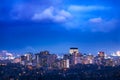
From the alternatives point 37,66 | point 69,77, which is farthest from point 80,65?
point 69,77

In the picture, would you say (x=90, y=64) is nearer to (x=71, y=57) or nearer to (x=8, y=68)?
(x=71, y=57)

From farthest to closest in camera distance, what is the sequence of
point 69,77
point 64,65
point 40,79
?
point 64,65 < point 69,77 < point 40,79

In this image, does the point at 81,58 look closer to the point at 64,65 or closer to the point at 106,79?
the point at 64,65

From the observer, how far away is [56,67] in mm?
144250

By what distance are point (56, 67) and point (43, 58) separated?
6.83 m

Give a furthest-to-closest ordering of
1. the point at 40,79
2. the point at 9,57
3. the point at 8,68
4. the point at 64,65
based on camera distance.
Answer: the point at 9,57, the point at 64,65, the point at 8,68, the point at 40,79

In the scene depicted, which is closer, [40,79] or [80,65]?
[40,79]

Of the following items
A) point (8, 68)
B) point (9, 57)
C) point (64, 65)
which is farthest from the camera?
point (9, 57)

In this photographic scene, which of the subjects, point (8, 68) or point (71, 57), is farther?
point (71, 57)

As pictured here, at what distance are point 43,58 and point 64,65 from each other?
28.7 ft

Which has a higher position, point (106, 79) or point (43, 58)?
point (43, 58)

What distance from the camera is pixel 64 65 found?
14425cm

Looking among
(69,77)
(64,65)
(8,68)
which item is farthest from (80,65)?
(69,77)

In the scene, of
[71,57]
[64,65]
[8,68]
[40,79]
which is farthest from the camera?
[71,57]
